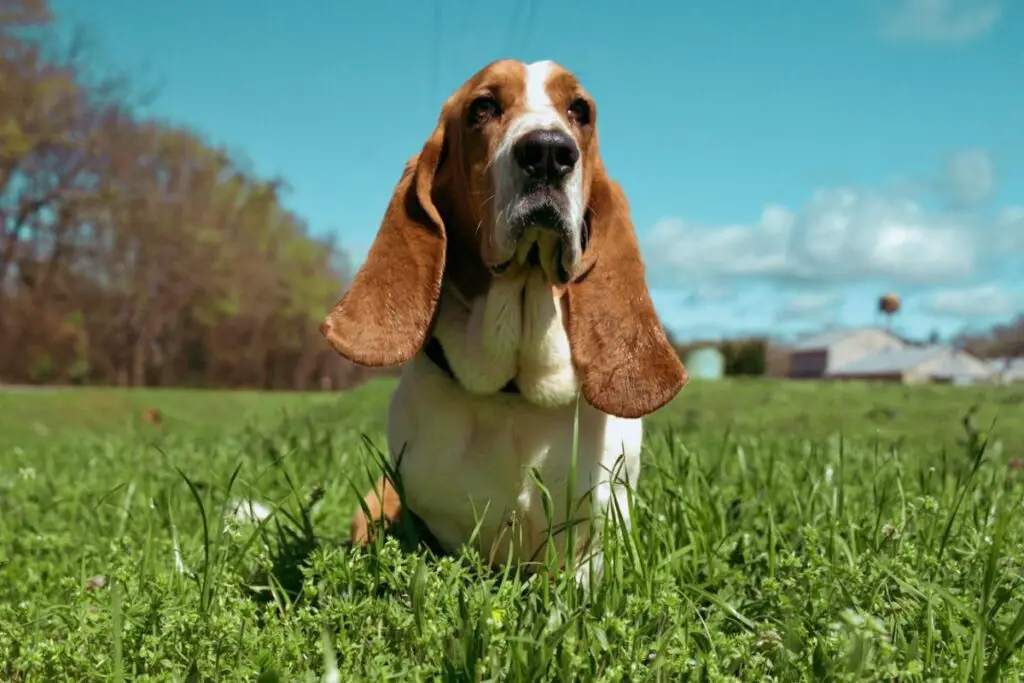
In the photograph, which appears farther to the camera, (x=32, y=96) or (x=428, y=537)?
(x=32, y=96)

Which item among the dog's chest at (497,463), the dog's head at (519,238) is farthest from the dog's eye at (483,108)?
the dog's chest at (497,463)

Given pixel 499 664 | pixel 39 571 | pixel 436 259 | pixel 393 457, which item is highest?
pixel 436 259

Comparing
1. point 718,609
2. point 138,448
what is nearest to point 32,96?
point 138,448

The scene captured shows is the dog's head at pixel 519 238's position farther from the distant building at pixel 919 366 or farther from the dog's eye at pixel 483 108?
the distant building at pixel 919 366

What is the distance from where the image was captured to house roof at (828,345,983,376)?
81.1m

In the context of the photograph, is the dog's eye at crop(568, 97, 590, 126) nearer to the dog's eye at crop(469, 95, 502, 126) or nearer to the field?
the dog's eye at crop(469, 95, 502, 126)

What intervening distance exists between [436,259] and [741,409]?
31.3 feet

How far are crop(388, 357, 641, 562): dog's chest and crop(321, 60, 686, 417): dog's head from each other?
0.16 m

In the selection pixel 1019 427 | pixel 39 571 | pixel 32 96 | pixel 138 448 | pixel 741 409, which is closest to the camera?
pixel 39 571

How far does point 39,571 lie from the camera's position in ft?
10.8

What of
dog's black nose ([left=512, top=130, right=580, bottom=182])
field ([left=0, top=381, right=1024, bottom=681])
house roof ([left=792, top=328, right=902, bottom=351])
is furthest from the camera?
house roof ([left=792, top=328, right=902, bottom=351])

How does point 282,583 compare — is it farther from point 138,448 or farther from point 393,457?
point 138,448

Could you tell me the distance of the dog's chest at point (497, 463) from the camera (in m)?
2.73

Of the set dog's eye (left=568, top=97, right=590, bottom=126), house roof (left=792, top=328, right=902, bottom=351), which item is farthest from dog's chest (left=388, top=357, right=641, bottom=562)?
house roof (left=792, top=328, right=902, bottom=351)
